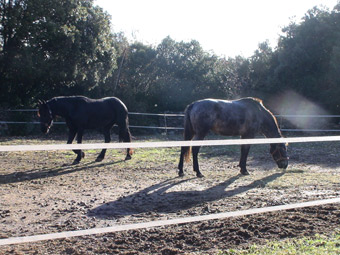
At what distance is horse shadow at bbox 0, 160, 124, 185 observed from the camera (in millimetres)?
6996

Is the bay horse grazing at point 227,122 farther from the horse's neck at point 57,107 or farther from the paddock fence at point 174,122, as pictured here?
the paddock fence at point 174,122

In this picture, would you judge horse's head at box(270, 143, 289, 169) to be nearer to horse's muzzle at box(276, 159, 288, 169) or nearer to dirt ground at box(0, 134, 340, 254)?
horse's muzzle at box(276, 159, 288, 169)

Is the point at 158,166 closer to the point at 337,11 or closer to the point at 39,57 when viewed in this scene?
the point at 39,57

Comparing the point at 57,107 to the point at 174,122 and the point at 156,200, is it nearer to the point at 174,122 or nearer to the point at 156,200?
the point at 156,200

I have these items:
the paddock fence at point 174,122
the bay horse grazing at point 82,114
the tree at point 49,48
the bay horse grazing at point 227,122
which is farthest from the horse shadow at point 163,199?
the tree at point 49,48

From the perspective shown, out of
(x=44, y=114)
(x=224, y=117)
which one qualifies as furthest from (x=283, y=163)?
(x=44, y=114)

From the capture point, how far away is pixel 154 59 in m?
27.0

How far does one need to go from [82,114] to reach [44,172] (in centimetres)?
201

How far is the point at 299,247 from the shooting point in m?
3.31

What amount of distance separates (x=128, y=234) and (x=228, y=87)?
21750 millimetres

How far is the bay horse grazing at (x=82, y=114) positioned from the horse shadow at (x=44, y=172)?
1.49ft

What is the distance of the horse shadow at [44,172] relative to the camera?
700 centimetres

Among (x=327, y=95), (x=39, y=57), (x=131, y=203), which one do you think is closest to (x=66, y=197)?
(x=131, y=203)

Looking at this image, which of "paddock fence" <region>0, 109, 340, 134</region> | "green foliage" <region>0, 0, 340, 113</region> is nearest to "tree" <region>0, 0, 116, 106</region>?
"green foliage" <region>0, 0, 340, 113</region>
